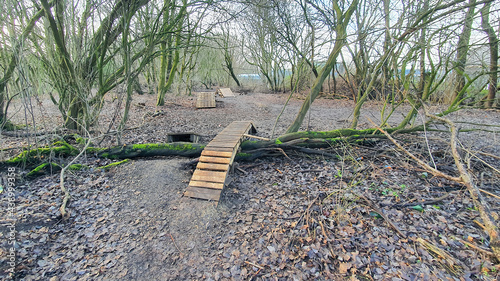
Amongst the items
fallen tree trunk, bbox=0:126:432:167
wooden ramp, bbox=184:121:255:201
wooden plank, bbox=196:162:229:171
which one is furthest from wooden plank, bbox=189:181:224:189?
fallen tree trunk, bbox=0:126:432:167

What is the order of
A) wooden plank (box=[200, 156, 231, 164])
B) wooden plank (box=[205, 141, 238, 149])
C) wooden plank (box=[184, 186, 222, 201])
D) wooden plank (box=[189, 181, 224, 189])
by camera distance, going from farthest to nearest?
wooden plank (box=[205, 141, 238, 149]) < wooden plank (box=[200, 156, 231, 164]) < wooden plank (box=[189, 181, 224, 189]) < wooden plank (box=[184, 186, 222, 201])

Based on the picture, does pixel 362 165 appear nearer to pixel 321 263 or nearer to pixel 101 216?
pixel 321 263

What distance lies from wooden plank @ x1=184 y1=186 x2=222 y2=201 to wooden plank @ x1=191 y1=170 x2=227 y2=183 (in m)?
0.20

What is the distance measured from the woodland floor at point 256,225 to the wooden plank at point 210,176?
291 millimetres

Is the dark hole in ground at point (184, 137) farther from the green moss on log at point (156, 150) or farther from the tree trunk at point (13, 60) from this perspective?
the tree trunk at point (13, 60)

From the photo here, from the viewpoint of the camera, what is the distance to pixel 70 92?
18.5ft

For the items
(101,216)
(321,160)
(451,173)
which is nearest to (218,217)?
(101,216)

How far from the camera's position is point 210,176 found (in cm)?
414

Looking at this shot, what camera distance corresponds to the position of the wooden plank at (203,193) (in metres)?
3.80

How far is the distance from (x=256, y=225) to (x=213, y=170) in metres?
1.36

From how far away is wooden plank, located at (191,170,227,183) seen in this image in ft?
13.4

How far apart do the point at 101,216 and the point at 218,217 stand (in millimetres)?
1733

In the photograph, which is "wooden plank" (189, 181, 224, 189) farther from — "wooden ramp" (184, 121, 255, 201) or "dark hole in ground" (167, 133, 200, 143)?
"dark hole in ground" (167, 133, 200, 143)

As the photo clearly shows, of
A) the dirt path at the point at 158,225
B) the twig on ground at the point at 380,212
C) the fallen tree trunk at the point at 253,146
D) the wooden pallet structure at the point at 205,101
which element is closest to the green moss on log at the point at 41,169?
the fallen tree trunk at the point at 253,146
